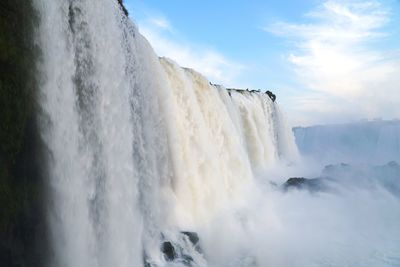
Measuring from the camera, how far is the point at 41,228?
6.27 m

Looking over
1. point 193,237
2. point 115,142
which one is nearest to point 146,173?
point 193,237

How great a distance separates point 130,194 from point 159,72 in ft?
12.0

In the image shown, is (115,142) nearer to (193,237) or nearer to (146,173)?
(146,173)

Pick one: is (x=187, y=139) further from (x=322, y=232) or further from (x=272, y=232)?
(x=322, y=232)

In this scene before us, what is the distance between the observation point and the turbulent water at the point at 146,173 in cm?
656

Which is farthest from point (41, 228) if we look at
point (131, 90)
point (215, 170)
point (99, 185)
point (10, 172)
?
point (215, 170)

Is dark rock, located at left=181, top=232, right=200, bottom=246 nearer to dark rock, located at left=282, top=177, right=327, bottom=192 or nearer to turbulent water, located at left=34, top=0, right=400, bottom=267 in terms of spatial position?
turbulent water, located at left=34, top=0, right=400, bottom=267

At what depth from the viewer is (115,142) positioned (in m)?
8.14

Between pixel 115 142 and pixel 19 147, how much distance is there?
2.36m

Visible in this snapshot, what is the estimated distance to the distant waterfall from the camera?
21.3ft

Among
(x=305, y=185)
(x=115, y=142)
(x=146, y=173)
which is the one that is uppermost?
(x=115, y=142)

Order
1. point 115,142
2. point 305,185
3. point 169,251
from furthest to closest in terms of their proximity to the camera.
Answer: point 305,185 < point 169,251 < point 115,142

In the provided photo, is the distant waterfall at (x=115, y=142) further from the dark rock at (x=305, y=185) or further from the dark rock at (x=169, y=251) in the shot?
the dark rock at (x=305, y=185)

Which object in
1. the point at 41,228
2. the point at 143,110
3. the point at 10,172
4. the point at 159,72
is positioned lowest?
the point at 41,228
